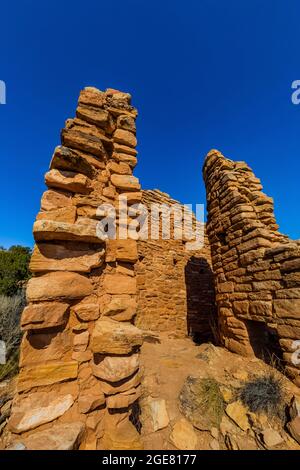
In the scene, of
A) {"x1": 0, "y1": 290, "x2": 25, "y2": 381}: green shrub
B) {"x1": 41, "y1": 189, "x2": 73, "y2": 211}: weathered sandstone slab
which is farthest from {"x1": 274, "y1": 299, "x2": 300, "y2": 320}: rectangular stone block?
{"x1": 0, "y1": 290, "x2": 25, "y2": 381}: green shrub

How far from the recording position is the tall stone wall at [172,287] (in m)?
7.09

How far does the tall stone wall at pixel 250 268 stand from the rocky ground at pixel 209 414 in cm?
51

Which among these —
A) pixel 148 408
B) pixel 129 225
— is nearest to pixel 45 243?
pixel 129 225

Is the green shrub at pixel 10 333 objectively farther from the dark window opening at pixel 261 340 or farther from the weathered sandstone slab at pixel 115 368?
the dark window opening at pixel 261 340

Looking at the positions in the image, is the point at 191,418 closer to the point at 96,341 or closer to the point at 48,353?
the point at 96,341

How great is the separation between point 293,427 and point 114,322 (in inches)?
82.9

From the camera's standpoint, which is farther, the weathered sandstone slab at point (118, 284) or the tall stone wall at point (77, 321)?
the weathered sandstone slab at point (118, 284)

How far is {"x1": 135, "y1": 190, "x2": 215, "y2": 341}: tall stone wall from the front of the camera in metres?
7.09

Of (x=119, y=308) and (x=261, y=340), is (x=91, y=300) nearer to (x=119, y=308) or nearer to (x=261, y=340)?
(x=119, y=308)

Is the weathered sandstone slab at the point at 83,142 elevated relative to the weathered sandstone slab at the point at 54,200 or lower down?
elevated

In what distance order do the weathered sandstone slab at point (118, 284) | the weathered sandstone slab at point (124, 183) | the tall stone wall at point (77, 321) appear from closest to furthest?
the tall stone wall at point (77, 321) → the weathered sandstone slab at point (118, 284) → the weathered sandstone slab at point (124, 183)

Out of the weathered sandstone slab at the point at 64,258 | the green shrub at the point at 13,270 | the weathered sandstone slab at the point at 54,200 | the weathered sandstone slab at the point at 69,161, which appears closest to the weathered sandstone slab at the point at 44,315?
the weathered sandstone slab at the point at 64,258

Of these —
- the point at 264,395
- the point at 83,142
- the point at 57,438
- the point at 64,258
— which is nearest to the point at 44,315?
the point at 64,258
